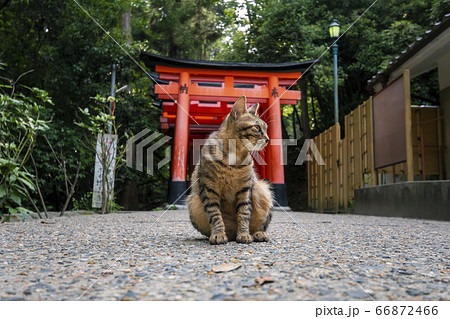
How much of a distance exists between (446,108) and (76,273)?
25.1 ft

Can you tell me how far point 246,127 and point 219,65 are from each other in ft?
20.0

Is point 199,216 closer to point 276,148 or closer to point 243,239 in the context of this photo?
point 243,239

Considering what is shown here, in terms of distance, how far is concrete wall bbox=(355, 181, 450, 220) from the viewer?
191 inches

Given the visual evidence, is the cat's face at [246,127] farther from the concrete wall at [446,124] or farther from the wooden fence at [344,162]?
the concrete wall at [446,124]

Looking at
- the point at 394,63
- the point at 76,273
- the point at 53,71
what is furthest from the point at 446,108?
the point at 53,71

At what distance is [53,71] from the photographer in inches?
364

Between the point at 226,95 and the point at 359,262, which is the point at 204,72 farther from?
the point at 359,262

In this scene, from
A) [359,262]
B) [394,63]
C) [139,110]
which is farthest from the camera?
[139,110]

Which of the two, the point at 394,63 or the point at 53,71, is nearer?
the point at 394,63

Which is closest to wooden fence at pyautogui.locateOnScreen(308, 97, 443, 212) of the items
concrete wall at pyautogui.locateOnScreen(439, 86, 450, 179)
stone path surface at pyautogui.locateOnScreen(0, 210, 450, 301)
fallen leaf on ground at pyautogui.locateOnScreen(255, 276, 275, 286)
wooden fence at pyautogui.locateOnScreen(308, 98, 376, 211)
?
wooden fence at pyautogui.locateOnScreen(308, 98, 376, 211)

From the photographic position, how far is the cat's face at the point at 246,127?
2904 millimetres

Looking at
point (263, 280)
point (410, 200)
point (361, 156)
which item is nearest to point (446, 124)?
point (361, 156)

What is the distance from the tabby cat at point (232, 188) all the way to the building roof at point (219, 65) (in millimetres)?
5941

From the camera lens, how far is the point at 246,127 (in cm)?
291
